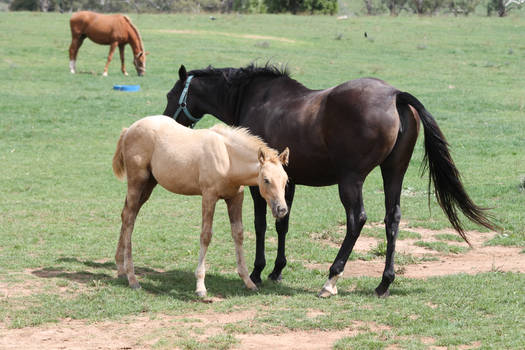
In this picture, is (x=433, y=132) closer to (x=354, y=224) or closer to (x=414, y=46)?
(x=354, y=224)

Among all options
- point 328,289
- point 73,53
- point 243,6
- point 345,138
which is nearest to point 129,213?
point 328,289

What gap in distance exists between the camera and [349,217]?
25.3 feet

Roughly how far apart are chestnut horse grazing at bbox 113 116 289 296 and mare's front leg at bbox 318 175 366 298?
2.72 ft

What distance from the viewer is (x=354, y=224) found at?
7.73 metres

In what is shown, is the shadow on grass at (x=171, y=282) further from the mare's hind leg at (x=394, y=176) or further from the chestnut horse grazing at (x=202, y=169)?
the mare's hind leg at (x=394, y=176)

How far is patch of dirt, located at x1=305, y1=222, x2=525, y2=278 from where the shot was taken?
29.2ft

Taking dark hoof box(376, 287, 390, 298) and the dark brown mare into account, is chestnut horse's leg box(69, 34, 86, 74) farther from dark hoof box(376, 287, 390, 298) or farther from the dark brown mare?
dark hoof box(376, 287, 390, 298)

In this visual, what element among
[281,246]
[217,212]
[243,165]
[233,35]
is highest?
[233,35]

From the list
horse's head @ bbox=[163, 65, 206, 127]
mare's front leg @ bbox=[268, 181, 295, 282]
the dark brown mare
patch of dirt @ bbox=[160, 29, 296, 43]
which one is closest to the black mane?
the dark brown mare

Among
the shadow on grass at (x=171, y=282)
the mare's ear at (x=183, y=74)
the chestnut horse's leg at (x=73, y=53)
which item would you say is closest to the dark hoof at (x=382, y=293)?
the shadow on grass at (x=171, y=282)

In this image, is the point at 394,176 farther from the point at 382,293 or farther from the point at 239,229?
the point at 239,229

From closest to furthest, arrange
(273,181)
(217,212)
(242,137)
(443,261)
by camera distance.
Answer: (273,181)
(242,137)
(443,261)
(217,212)

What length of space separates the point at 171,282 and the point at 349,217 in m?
2.28

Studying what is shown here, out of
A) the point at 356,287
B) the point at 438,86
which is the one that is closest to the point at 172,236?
the point at 356,287
